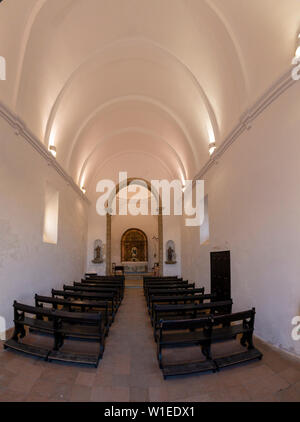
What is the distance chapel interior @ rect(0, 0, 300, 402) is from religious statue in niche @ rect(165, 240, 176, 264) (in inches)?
115

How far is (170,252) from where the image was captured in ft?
46.8

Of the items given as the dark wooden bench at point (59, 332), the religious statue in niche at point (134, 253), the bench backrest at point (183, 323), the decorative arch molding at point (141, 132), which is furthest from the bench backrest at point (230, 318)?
the religious statue in niche at point (134, 253)

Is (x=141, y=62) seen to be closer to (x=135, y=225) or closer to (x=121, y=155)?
(x=121, y=155)

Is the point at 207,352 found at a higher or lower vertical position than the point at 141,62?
lower

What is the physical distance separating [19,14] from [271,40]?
531 centimetres

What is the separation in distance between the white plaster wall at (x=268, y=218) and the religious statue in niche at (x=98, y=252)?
8969mm

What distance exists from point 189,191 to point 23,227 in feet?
25.5

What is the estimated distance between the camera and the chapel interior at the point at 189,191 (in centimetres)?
346

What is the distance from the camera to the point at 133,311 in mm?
→ 7242

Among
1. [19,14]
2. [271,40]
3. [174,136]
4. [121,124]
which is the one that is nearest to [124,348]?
[271,40]

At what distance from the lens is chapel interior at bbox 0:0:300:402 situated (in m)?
3.46

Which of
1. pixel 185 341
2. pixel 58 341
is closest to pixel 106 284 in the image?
pixel 58 341

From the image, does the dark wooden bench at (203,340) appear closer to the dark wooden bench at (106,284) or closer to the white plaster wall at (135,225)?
the dark wooden bench at (106,284)
